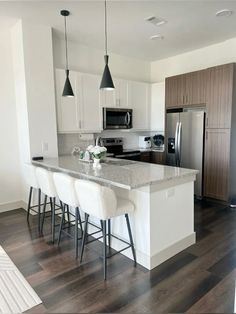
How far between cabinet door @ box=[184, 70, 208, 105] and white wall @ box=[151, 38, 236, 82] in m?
0.57

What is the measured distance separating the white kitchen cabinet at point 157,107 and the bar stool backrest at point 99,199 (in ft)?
11.6

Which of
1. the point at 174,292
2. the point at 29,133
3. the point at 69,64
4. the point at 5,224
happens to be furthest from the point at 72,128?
the point at 174,292

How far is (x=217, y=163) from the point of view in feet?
13.7

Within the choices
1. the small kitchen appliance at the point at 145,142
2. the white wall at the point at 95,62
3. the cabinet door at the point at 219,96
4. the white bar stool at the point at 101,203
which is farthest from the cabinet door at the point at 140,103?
the white bar stool at the point at 101,203

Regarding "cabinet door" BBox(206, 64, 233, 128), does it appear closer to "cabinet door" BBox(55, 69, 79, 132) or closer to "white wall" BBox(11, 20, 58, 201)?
"cabinet door" BBox(55, 69, 79, 132)

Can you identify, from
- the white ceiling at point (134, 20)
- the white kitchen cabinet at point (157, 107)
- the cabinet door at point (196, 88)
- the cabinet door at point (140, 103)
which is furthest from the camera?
the white kitchen cabinet at point (157, 107)

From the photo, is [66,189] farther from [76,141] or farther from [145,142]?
[145,142]

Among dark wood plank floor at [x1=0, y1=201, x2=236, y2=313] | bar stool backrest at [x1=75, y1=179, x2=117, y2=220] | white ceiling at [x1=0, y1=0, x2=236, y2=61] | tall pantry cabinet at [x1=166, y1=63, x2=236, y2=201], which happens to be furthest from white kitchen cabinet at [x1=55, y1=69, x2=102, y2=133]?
bar stool backrest at [x1=75, y1=179, x2=117, y2=220]

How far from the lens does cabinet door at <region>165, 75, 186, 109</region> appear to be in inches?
184

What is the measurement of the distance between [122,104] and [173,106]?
1.08 m

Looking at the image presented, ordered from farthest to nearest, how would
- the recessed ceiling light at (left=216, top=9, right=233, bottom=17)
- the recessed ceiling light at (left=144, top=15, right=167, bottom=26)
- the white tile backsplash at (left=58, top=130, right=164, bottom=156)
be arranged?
1. the white tile backsplash at (left=58, top=130, right=164, bottom=156)
2. the recessed ceiling light at (left=144, top=15, right=167, bottom=26)
3. the recessed ceiling light at (left=216, top=9, right=233, bottom=17)

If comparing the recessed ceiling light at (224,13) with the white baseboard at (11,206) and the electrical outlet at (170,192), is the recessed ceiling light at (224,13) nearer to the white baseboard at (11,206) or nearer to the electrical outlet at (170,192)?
the electrical outlet at (170,192)

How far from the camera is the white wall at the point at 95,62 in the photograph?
4355 millimetres

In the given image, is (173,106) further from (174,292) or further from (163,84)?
(174,292)
